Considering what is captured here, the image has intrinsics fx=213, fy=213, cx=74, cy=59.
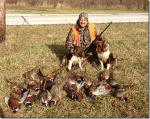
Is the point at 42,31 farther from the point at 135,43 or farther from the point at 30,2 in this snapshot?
the point at 30,2

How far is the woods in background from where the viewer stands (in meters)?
24.0

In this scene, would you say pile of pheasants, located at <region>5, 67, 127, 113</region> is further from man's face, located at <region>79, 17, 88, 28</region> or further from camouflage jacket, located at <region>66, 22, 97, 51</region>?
man's face, located at <region>79, 17, 88, 28</region>

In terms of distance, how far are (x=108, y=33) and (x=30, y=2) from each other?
14447mm

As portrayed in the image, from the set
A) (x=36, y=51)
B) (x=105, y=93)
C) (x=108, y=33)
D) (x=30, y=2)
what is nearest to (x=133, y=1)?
(x=30, y=2)

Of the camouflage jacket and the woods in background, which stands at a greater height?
the woods in background

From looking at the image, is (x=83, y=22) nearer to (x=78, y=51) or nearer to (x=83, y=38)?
(x=83, y=38)

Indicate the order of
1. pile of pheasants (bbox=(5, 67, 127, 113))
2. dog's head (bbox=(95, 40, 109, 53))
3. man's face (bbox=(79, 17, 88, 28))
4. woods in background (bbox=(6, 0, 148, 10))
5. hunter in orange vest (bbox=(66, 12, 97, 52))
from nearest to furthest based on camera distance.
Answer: pile of pheasants (bbox=(5, 67, 127, 113)) < dog's head (bbox=(95, 40, 109, 53)) < man's face (bbox=(79, 17, 88, 28)) < hunter in orange vest (bbox=(66, 12, 97, 52)) < woods in background (bbox=(6, 0, 148, 10))

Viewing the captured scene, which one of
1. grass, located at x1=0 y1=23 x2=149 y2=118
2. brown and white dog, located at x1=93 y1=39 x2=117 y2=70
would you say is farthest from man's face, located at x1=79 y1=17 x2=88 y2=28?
grass, located at x1=0 y1=23 x2=149 y2=118

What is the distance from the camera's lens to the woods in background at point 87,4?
78.6 ft

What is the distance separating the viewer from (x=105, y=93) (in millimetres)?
5160

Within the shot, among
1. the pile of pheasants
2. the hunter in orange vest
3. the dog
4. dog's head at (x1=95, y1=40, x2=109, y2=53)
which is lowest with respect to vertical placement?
the pile of pheasants

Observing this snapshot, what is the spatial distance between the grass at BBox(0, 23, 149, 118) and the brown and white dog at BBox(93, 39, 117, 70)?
1.07 ft

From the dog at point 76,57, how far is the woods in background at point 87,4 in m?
19.1

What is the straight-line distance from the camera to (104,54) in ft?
20.5
